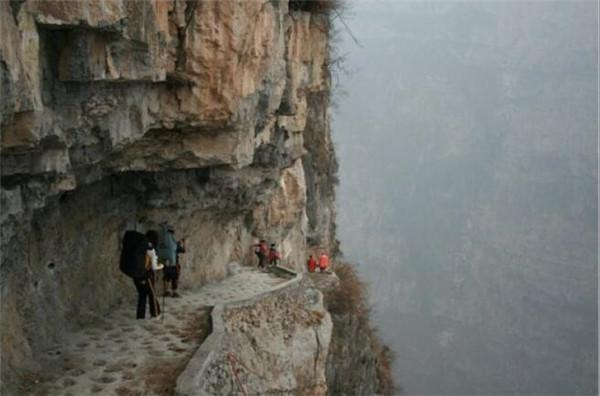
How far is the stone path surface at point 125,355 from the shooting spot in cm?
831

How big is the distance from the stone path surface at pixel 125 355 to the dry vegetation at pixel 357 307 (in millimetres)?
11970

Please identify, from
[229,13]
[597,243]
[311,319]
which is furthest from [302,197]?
[597,243]

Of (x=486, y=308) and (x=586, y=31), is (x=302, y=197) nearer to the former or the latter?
(x=486, y=308)

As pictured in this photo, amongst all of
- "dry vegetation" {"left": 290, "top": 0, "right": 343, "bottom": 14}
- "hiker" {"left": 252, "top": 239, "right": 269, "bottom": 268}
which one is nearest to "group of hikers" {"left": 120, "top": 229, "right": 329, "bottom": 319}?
"hiker" {"left": 252, "top": 239, "right": 269, "bottom": 268}

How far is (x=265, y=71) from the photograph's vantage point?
36.3 feet

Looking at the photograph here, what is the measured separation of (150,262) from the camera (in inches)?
423

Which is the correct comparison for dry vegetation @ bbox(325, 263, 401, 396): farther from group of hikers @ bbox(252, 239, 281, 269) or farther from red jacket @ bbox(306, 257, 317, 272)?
group of hikers @ bbox(252, 239, 281, 269)

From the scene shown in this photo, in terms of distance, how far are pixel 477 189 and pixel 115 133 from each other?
11811 cm

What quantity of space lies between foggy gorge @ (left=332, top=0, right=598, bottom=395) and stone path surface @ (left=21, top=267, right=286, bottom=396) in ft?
209

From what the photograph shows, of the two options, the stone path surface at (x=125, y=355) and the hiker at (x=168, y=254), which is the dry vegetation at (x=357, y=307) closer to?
the hiker at (x=168, y=254)

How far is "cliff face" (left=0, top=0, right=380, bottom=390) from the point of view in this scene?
6520 millimetres

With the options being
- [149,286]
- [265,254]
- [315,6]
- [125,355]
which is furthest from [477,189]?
[125,355]

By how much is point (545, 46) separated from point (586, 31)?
27.6 feet

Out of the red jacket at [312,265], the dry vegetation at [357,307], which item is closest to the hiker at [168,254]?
the dry vegetation at [357,307]
